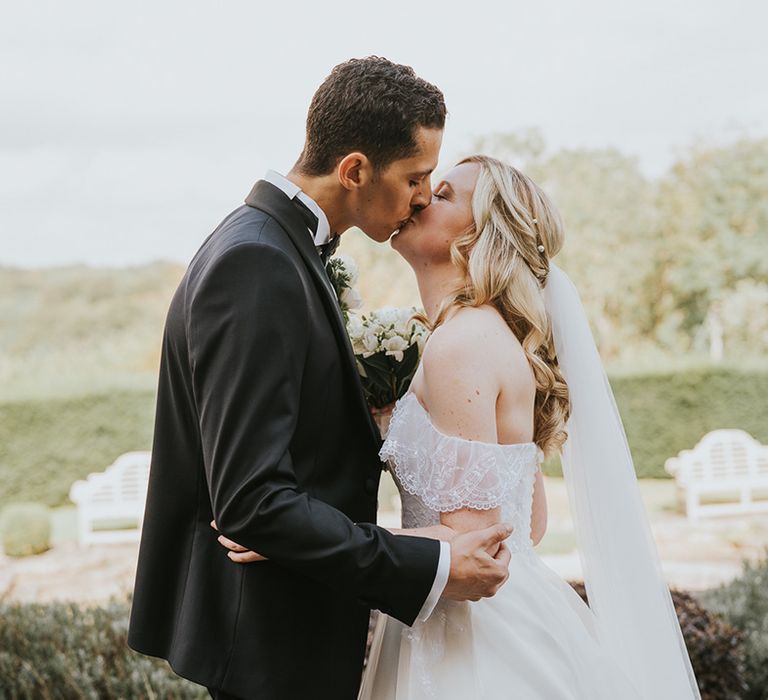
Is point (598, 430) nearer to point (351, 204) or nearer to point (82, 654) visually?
point (351, 204)

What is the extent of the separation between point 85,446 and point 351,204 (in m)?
15.5

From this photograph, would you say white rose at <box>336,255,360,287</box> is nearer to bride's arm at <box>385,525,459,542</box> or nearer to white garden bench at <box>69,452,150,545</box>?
bride's arm at <box>385,525,459,542</box>

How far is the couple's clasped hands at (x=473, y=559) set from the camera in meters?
2.22

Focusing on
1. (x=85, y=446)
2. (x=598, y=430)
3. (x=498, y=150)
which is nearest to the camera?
(x=598, y=430)

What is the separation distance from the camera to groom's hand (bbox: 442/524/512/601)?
2.26 m

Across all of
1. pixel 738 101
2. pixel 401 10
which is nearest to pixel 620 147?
pixel 738 101

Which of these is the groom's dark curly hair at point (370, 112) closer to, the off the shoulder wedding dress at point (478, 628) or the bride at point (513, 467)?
the bride at point (513, 467)

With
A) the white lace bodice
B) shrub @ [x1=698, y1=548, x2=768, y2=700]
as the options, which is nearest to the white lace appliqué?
the white lace bodice

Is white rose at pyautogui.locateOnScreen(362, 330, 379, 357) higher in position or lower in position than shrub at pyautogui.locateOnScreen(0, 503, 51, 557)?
higher

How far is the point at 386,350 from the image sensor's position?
289cm

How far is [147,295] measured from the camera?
40281mm

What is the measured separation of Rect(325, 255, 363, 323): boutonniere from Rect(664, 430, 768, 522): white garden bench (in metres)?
13.7

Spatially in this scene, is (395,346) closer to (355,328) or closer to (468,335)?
(355,328)

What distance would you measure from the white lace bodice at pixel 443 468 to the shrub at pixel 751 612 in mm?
3204
